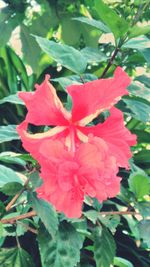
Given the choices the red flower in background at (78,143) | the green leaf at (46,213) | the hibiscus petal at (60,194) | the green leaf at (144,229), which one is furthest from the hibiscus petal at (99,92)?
the green leaf at (144,229)

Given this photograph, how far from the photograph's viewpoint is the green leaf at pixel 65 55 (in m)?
0.79

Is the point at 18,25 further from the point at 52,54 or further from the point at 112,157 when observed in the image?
the point at 112,157

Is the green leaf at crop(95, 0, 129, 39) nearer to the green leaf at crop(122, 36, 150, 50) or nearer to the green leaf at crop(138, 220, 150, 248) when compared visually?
the green leaf at crop(122, 36, 150, 50)

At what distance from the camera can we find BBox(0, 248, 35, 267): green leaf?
2.87ft

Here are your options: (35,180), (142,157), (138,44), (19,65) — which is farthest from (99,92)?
(19,65)

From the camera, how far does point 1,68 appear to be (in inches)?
68.3

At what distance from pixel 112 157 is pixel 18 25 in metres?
1.06

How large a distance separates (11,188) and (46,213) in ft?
0.27

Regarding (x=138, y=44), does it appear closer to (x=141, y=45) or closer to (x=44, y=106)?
(x=141, y=45)

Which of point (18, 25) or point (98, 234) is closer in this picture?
point (98, 234)

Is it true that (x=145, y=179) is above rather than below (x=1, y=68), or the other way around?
above

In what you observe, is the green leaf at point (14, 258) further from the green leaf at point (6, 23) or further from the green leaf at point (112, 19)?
the green leaf at point (6, 23)

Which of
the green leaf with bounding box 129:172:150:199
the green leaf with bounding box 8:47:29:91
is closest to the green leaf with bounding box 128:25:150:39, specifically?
the green leaf with bounding box 129:172:150:199

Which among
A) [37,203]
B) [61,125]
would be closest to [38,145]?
[61,125]
